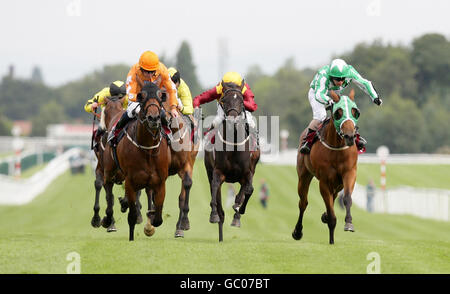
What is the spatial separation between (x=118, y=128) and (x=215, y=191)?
1.61 m

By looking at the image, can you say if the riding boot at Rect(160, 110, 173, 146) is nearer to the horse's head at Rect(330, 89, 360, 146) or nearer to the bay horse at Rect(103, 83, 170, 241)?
the bay horse at Rect(103, 83, 170, 241)

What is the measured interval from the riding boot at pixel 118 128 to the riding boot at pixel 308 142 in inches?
102

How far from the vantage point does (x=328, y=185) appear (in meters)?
12.7

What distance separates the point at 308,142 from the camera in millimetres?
13500

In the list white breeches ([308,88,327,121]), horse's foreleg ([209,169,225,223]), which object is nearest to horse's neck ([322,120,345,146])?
white breeches ([308,88,327,121])

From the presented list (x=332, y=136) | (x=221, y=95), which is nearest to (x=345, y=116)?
(x=332, y=136)

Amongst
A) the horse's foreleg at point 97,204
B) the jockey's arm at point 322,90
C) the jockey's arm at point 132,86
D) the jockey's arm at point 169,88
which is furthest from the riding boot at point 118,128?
the jockey's arm at point 322,90

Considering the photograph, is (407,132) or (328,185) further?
(407,132)

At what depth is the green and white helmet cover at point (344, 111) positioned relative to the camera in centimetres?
1209

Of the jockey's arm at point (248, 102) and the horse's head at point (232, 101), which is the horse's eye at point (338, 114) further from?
the jockey's arm at point (248, 102)

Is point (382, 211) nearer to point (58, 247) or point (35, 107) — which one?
point (58, 247)

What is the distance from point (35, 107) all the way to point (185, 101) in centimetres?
15241

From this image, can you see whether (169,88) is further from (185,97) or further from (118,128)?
(185,97)
